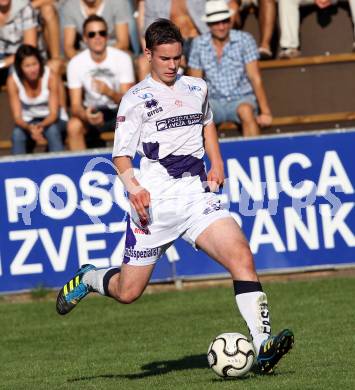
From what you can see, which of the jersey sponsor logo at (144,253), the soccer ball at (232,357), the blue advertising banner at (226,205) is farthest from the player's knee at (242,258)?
the blue advertising banner at (226,205)

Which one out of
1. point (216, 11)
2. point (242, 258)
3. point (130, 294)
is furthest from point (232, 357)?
point (216, 11)

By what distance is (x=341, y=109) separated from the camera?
49.2ft

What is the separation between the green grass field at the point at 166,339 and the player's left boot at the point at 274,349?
0.11 meters

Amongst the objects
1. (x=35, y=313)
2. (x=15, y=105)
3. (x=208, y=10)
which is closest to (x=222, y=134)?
(x=208, y=10)

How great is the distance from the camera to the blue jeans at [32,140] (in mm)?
14211

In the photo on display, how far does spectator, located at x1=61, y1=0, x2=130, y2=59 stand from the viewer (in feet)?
49.3

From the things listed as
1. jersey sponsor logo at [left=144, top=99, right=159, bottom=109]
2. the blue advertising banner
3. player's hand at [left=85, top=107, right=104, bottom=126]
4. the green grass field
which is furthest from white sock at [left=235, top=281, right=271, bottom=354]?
player's hand at [left=85, top=107, right=104, bottom=126]

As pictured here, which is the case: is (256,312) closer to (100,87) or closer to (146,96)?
(146,96)

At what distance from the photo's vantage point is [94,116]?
1420 cm

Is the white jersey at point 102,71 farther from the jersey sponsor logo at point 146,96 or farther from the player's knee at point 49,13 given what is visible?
the jersey sponsor logo at point 146,96

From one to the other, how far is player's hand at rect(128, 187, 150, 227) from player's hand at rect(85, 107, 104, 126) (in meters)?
6.38

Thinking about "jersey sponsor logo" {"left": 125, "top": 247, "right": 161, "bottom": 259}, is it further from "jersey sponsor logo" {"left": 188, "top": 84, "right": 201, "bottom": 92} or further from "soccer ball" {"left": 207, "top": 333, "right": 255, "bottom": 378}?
"jersey sponsor logo" {"left": 188, "top": 84, "right": 201, "bottom": 92}

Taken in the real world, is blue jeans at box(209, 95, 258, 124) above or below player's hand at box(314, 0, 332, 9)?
below

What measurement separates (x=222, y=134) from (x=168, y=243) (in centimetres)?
622
